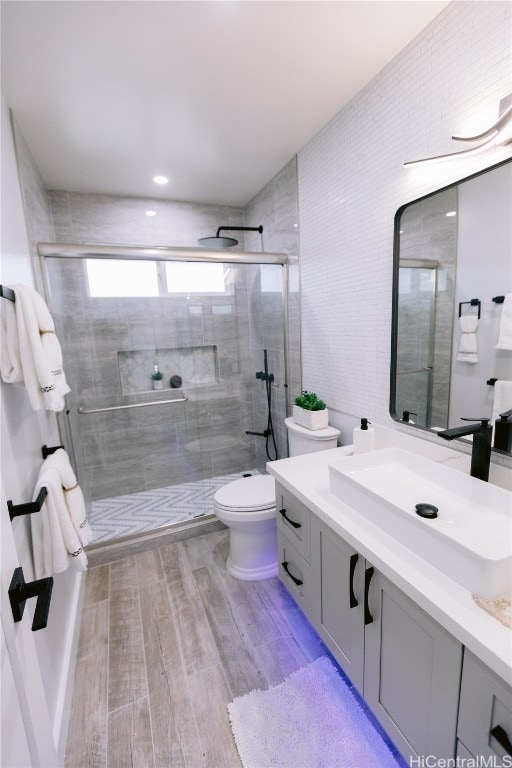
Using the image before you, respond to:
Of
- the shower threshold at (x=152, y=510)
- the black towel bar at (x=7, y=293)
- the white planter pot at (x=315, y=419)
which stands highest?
the black towel bar at (x=7, y=293)

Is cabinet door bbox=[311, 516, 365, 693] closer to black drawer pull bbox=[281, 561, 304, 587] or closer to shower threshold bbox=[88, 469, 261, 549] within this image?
black drawer pull bbox=[281, 561, 304, 587]

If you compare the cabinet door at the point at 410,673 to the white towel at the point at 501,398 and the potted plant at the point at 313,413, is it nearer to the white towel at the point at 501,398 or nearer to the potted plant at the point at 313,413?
the white towel at the point at 501,398

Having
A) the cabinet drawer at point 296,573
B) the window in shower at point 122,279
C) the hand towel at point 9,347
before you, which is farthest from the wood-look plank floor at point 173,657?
the window in shower at point 122,279

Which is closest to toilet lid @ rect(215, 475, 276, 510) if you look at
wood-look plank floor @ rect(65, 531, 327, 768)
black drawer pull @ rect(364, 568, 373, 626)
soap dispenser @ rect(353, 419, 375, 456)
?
wood-look plank floor @ rect(65, 531, 327, 768)

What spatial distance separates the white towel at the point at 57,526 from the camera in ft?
4.04

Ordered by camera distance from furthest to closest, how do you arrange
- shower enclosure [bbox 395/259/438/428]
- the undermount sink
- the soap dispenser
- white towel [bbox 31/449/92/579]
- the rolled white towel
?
1. the soap dispenser
2. shower enclosure [bbox 395/259/438/428]
3. the rolled white towel
4. white towel [bbox 31/449/92/579]
5. the undermount sink

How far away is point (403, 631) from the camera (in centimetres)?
96

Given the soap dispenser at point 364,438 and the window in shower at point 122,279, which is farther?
the window in shower at point 122,279

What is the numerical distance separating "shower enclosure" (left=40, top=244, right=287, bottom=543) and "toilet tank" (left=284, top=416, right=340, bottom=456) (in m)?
0.66

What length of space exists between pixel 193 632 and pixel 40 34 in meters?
2.72

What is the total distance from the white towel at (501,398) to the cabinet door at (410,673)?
736 mm

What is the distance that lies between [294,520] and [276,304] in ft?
5.91

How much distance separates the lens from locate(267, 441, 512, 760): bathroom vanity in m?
0.74

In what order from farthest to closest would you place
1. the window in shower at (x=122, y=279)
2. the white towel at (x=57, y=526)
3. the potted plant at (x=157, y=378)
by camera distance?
the potted plant at (x=157, y=378)
the window in shower at (x=122, y=279)
the white towel at (x=57, y=526)
